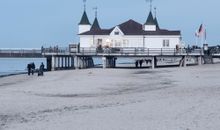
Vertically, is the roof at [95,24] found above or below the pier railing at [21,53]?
above

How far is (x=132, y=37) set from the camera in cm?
6334

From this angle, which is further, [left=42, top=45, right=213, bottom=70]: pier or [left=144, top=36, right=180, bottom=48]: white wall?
[left=144, top=36, right=180, bottom=48]: white wall

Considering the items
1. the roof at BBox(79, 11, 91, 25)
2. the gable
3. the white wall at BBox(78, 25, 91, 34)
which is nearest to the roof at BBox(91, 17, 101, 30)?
the white wall at BBox(78, 25, 91, 34)

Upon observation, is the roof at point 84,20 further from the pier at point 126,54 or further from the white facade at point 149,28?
the pier at point 126,54

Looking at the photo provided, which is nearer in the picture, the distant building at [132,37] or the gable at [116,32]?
the distant building at [132,37]

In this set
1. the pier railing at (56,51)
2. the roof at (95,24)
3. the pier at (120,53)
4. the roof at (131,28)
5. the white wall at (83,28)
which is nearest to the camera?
the pier at (120,53)

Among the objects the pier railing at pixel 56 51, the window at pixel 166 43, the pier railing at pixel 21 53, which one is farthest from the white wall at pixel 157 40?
the pier railing at pixel 21 53

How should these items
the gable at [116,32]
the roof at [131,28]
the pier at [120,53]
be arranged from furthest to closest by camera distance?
1. the roof at [131,28]
2. the gable at [116,32]
3. the pier at [120,53]

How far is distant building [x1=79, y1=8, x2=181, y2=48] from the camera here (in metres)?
62.6

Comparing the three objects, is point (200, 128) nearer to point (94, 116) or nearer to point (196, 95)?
point (94, 116)

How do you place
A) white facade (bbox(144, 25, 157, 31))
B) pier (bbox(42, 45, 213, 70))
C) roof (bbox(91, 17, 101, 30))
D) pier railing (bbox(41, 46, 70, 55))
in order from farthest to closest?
1. roof (bbox(91, 17, 101, 30))
2. white facade (bbox(144, 25, 157, 31))
3. pier railing (bbox(41, 46, 70, 55))
4. pier (bbox(42, 45, 213, 70))

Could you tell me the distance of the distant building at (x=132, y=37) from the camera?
62625mm

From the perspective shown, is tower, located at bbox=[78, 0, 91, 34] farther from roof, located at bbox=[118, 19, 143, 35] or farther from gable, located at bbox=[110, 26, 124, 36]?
gable, located at bbox=[110, 26, 124, 36]

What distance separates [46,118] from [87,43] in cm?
4792
